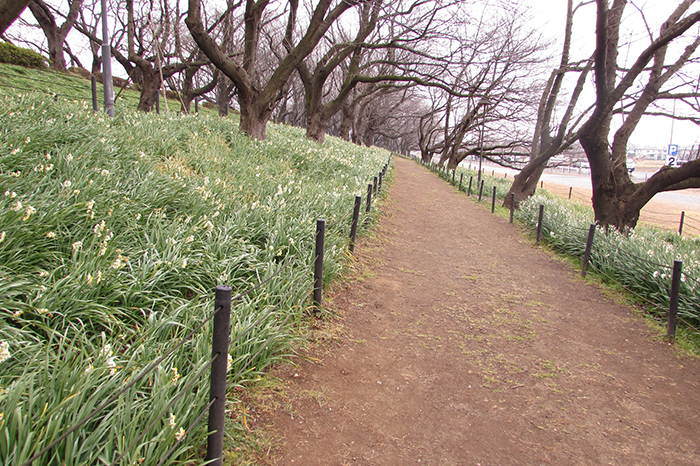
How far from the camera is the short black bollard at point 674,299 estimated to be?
480cm

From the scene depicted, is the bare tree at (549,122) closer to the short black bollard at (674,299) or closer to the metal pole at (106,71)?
the short black bollard at (674,299)

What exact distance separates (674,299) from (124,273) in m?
5.94

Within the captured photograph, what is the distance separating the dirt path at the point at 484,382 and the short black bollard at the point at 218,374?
1.50ft

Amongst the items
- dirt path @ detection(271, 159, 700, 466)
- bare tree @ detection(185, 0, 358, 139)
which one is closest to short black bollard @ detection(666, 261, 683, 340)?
dirt path @ detection(271, 159, 700, 466)

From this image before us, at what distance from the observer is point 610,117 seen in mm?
10250

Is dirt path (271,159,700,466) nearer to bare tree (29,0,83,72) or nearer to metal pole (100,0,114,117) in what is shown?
metal pole (100,0,114,117)

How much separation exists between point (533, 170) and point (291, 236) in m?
12.6

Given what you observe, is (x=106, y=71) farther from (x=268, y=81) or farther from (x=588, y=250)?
(x=588, y=250)

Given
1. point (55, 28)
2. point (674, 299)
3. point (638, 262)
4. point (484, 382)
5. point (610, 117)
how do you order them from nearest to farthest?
1. point (484, 382)
2. point (674, 299)
3. point (638, 262)
4. point (610, 117)
5. point (55, 28)

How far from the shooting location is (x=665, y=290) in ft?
18.5

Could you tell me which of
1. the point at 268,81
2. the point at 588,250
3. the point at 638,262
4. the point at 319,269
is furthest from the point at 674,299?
the point at 268,81

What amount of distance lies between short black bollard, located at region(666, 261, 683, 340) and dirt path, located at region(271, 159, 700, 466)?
0.24 metres

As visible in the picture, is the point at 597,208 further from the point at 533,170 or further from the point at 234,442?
the point at 234,442

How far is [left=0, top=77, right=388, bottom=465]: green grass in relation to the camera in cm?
214
